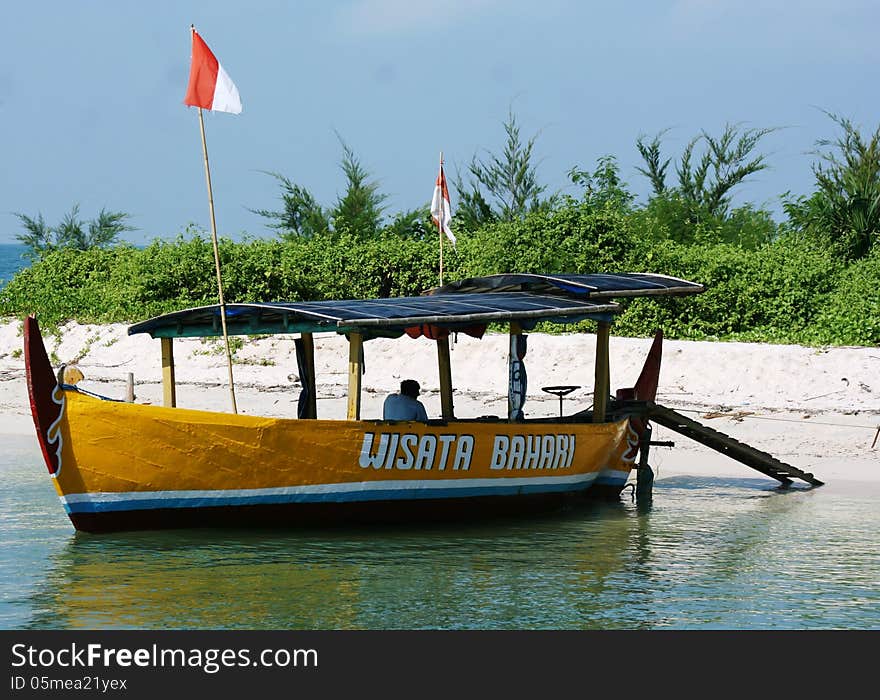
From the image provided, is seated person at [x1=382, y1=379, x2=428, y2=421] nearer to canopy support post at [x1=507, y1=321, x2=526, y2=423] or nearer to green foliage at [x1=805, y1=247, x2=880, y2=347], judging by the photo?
canopy support post at [x1=507, y1=321, x2=526, y2=423]

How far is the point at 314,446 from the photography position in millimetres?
10922

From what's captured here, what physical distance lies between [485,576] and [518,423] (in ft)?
8.66

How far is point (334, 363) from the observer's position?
69.7 feet

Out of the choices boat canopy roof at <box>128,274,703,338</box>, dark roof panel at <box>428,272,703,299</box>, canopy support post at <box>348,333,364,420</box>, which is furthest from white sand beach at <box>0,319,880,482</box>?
canopy support post at <box>348,333,364,420</box>

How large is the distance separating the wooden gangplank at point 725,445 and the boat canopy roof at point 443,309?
161cm

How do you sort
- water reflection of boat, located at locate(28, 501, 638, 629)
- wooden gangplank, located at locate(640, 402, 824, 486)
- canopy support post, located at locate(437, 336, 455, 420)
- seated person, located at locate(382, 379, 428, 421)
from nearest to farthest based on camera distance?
water reflection of boat, located at locate(28, 501, 638, 629)
seated person, located at locate(382, 379, 428, 421)
canopy support post, located at locate(437, 336, 455, 420)
wooden gangplank, located at locate(640, 402, 824, 486)

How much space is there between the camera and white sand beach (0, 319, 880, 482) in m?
16.8

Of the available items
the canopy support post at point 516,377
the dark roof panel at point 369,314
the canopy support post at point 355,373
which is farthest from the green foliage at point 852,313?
the canopy support post at point 355,373

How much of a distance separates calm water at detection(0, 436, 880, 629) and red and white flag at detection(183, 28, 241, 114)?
165 inches

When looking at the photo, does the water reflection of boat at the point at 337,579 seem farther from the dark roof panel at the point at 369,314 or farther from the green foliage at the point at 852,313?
the green foliage at the point at 852,313

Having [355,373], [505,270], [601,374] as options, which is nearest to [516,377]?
[601,374]

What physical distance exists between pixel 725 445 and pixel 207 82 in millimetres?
7285
